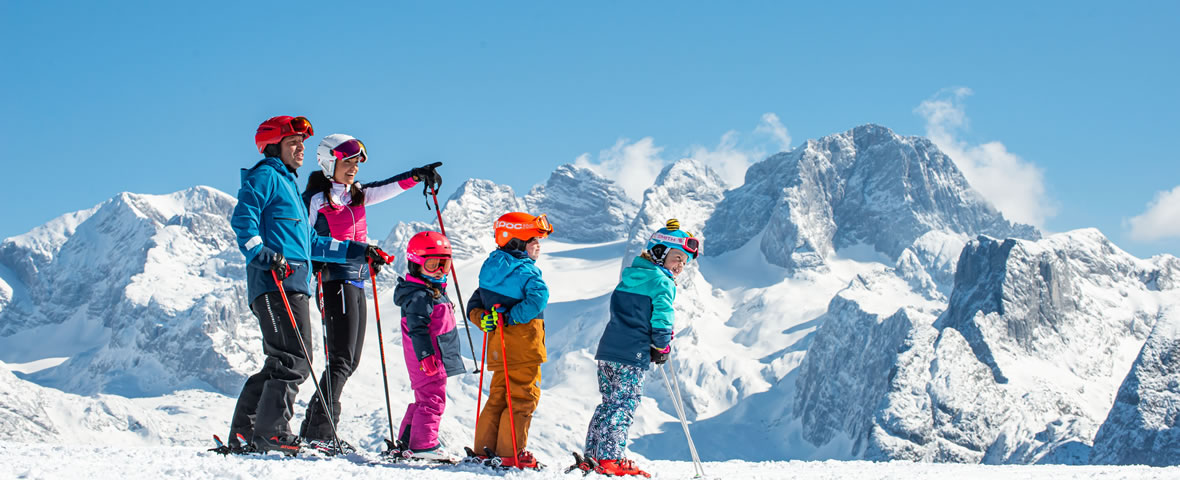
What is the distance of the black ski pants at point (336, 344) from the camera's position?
8.91 meters

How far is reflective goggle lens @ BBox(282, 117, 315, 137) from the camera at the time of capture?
8.27 metres

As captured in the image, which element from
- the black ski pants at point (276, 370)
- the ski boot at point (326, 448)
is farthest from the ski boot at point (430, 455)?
the black ski pants at point (276, 370)

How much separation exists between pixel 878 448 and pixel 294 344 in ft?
585

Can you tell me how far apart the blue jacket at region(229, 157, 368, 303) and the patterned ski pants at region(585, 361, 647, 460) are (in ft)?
9.70

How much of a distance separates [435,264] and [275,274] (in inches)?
68.0

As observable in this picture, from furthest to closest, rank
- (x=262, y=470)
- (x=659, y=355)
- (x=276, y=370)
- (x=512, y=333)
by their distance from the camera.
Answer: (x=659, y=355) → (x=512, y=333) → (x=276, y=370) → (x=262, y=470)

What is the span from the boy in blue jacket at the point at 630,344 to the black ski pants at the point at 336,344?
2453 mm

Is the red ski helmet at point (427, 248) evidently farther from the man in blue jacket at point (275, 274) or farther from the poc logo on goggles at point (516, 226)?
the man in blue jacket at point (275, 274)

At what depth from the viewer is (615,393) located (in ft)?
29.3

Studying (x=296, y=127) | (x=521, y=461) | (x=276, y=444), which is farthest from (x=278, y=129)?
(x=521, y=461)

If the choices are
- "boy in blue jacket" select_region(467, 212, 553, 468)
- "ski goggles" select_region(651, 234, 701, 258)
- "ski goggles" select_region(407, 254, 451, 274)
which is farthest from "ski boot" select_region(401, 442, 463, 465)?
"ski goggles" select_region(651, 234, 701, 258)

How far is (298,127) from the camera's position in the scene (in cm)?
832

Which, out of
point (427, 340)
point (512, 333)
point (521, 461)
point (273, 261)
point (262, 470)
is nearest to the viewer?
point (262, 470)

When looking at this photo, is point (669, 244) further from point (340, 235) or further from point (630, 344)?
point (340, 235)
